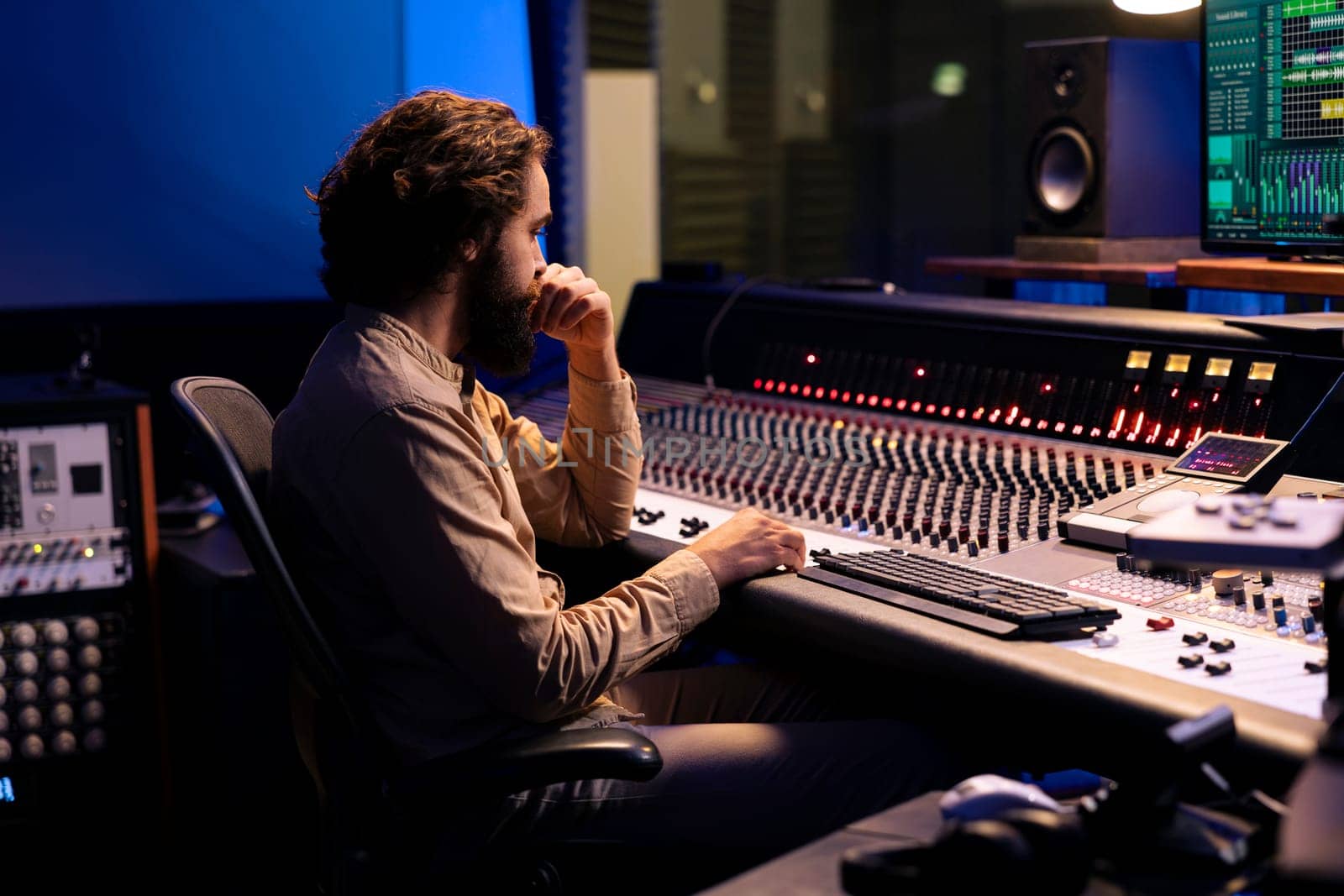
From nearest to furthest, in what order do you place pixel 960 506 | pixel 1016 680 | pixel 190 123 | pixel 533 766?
pixel 1016 680
pixel 533 766
pixel 960 506
pixel 190 123

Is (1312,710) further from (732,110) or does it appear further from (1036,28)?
(732,110)

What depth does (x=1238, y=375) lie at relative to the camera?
1.90 m

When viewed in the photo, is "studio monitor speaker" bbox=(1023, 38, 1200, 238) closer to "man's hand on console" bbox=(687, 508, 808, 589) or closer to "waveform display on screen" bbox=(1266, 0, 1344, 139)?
"waveform display on screen" bbox=(1266, 0, 1344, 139)

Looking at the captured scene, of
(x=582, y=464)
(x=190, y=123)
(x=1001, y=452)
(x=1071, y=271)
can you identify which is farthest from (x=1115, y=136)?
(x=190, y=123)

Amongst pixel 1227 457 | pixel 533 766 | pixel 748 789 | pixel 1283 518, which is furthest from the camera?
pixel 1227 457

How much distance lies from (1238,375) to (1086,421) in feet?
0.77

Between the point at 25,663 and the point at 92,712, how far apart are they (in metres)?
0.17

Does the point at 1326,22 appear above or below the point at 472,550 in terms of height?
above

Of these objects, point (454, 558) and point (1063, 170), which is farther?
point (1063, 170)

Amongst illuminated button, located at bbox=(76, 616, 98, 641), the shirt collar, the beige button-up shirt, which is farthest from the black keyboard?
illuminated button, located at bbox=(76, 616, 98, 641)

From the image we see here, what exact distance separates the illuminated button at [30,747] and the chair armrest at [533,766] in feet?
5.13

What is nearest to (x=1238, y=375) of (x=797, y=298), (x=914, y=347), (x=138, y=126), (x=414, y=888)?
(x=914, y=347)

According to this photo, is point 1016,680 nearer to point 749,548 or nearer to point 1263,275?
point 749,548

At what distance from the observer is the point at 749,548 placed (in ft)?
5.64
